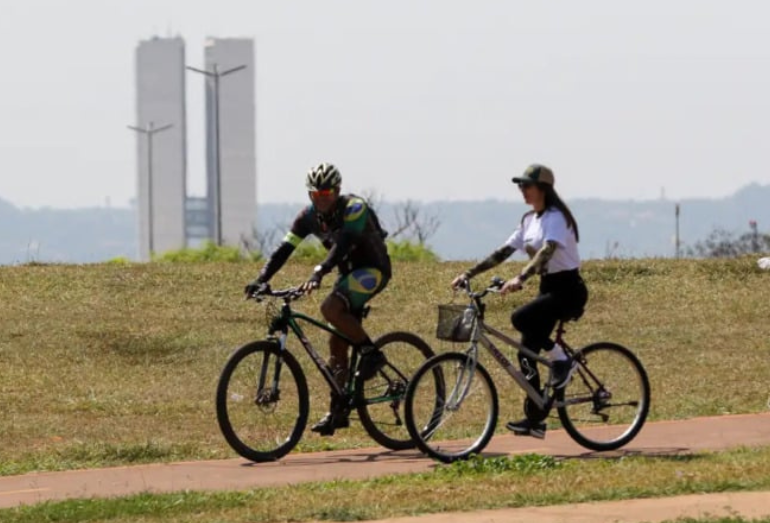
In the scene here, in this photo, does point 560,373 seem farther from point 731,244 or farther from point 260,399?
point 731,244

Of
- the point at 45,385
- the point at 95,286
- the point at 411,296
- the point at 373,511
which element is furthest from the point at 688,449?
the point at 95,286

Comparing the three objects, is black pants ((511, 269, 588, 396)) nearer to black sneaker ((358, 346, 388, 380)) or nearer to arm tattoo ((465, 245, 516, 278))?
arm tattoo ((465, 245, 516, 278))

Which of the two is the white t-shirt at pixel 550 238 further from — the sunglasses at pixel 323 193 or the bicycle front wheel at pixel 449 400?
the sunglasses at pixel 323 193

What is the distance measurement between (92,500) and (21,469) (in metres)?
2.37

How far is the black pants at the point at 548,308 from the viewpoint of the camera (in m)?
12.1

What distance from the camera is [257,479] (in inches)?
465

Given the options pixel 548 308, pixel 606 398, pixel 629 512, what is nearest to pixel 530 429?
pixel 606 398

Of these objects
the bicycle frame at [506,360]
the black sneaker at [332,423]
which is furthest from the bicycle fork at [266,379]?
the bicycle frame at [506,360]

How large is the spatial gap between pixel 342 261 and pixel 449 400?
1179mm

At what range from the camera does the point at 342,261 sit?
41.2 feet

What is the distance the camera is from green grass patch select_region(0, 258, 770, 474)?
15.3 metres

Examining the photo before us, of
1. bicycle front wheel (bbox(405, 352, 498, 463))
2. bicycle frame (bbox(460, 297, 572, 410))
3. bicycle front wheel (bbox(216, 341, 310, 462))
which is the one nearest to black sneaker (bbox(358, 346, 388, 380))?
bicycle front wheel (bbox(216, 341, 310, 462))

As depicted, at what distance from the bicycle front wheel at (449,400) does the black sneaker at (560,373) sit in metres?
0.42

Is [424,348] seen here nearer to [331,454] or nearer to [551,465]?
[331,454]
